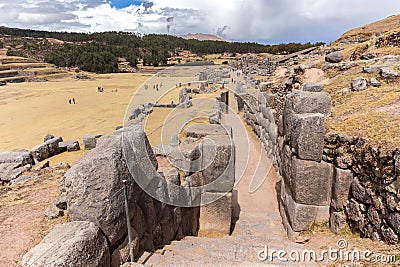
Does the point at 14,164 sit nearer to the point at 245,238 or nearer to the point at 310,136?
the point at 245,238

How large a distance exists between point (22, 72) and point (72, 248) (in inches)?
2819

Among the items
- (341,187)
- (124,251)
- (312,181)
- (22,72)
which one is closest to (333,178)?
(341,187)

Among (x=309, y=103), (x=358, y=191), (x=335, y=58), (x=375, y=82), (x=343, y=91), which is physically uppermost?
(x=335, y=58)

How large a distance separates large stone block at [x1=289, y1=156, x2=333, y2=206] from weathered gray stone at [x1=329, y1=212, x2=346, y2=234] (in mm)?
349

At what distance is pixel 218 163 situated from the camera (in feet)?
24.2

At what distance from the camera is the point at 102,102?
34688 millimetres

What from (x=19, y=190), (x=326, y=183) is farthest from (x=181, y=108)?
(x=326, y=183)

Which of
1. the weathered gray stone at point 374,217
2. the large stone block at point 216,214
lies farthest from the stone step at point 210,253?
the weathered gray stone at point 374,217

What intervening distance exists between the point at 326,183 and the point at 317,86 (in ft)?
19.1

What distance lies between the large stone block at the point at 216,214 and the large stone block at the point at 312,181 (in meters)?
1.80

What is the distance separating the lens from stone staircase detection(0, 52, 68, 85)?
196 feet

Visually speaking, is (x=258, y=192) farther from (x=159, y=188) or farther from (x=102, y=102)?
(x=102, y=102)

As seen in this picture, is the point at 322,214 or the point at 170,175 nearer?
the point at 170,175

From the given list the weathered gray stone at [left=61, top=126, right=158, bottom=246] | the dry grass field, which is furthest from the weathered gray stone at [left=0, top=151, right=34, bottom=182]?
the weathered gray stone at [left=61, top=126, right=158, bottom=246]
